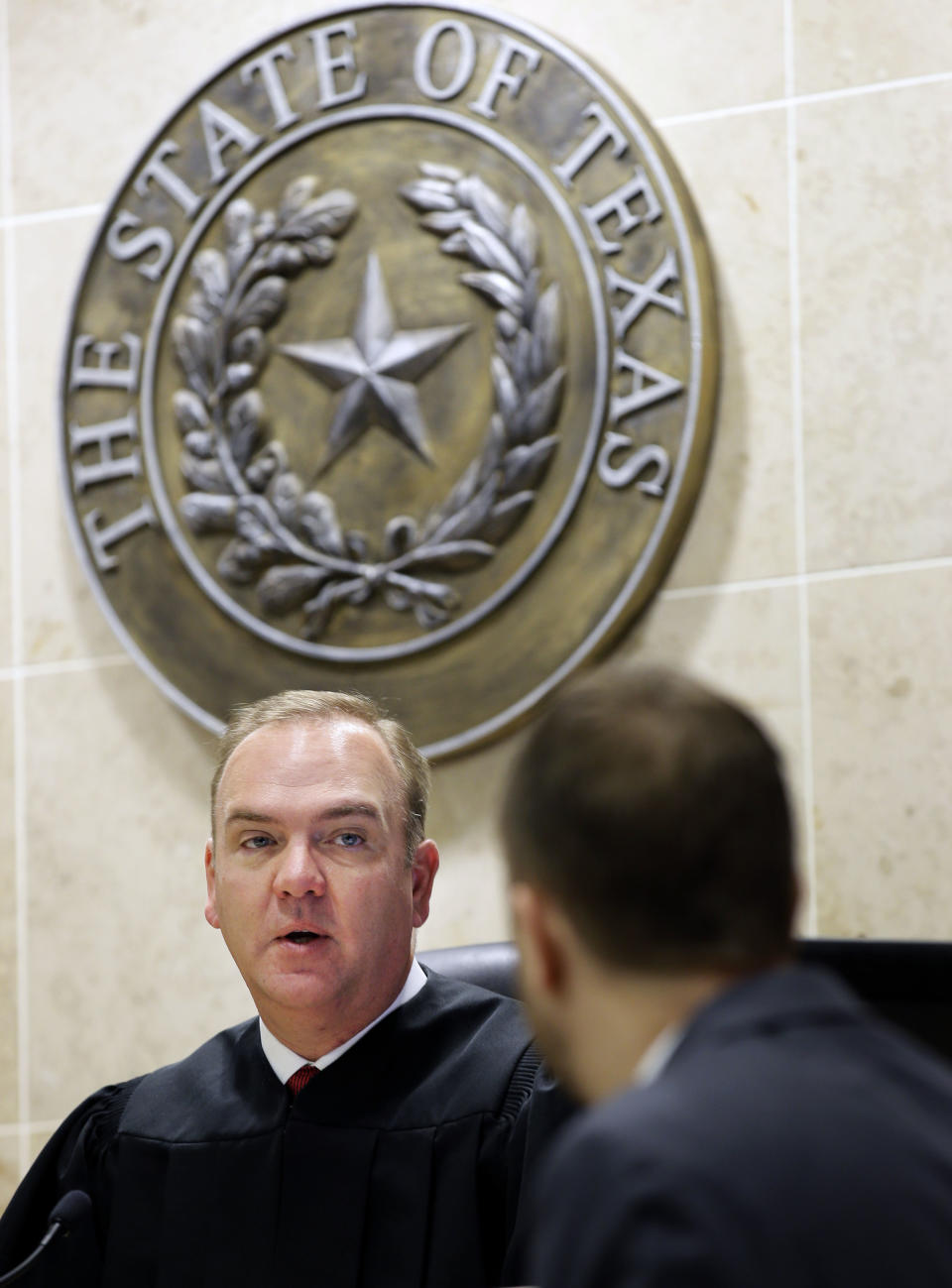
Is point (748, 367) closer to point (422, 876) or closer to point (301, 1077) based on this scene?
point (422, 876)

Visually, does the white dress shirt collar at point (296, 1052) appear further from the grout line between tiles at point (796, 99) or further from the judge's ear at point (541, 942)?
the grout line between tiles at point (796, 99)

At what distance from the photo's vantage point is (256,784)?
7.77 ft

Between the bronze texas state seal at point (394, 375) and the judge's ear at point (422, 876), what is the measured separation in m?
0.67

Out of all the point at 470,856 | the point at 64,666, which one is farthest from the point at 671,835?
the point at 64,666

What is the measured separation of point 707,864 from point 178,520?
252cm

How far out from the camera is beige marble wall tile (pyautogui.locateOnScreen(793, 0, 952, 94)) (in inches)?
117

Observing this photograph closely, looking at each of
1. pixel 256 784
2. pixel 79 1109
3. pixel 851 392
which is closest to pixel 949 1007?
pixel 256 784

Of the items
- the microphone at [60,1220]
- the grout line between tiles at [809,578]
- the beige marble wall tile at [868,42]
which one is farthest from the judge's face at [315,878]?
the beige marble wall tile at [868,42]

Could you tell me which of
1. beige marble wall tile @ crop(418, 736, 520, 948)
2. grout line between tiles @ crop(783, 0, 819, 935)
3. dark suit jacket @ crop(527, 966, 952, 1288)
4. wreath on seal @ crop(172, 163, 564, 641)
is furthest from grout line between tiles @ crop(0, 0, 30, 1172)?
dark suit jacket @ crop(527, 966, 952, 1288)

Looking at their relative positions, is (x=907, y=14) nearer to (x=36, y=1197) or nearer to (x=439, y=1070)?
(x=439, y=1070)

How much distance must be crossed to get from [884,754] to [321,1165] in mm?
1217

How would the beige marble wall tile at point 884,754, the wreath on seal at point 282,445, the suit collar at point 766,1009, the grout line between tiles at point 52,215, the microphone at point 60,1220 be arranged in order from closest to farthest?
the suit collar at point 766,1009 → the microphone at point 60,1220 → the beige marble wall tile at point 884,754 → the wreath on seal at point 282,445 → the grout line between tiles at point 52,215

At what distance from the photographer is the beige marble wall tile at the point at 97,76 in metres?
3.53

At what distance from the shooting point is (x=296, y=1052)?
232cm
